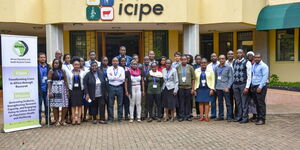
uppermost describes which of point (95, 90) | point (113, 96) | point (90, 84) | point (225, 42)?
point (225, 42)

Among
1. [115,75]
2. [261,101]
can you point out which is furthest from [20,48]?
[261,101]

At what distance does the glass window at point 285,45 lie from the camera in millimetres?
16688

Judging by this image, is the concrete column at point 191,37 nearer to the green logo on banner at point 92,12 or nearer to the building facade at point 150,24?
the building facade at point 150,24

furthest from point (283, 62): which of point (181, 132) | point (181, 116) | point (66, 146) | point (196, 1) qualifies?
point (66, 146)

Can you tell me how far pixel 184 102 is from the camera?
977 centimetres

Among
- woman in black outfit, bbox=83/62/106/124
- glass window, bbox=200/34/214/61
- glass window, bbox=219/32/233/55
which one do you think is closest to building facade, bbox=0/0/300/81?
glass window, bbox=219/32/233/55

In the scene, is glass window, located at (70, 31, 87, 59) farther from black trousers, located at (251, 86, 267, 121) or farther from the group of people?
black trousers, located at (251, 86, 267, 121)

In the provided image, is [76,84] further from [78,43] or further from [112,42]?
[78,43]

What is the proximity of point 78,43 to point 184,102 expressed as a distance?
9.66 metres

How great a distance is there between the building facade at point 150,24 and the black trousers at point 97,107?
16.5 feet

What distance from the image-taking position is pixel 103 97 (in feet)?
30.9

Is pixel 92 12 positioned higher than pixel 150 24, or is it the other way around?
pixel 92 12

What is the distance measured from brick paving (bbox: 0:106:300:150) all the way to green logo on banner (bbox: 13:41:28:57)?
6.34ft

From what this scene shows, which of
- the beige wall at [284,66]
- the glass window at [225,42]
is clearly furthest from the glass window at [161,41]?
the beige wall at [284,66]
